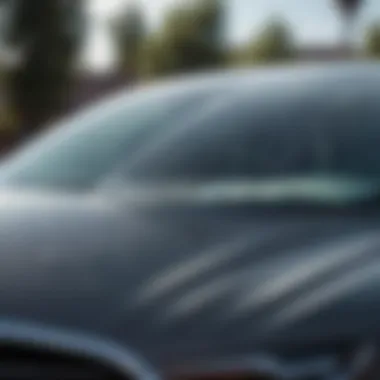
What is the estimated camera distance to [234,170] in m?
3.78

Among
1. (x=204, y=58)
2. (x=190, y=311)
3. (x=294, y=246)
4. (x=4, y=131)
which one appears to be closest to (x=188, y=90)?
(x=294, y=246)

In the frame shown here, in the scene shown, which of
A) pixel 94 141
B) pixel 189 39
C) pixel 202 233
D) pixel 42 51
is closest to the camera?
pixel 202 233

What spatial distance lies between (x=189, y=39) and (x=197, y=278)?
4898 cm

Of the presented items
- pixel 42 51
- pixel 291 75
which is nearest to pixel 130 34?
pixel 42 51

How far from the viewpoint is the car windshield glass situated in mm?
4043

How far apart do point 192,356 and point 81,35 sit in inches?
1602

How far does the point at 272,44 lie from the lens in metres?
63.5

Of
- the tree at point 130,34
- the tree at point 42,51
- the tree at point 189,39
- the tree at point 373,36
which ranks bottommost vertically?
the tree at point 42,51

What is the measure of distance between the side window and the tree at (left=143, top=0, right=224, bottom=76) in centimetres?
4453

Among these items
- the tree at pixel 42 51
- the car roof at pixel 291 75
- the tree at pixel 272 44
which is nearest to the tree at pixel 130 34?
the tree at pixel 272 44

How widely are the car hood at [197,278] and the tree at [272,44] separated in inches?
2280

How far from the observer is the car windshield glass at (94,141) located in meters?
4.04

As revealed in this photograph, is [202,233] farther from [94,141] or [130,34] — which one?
[130,34]

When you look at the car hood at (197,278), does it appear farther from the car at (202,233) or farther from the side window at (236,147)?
the side window at (236,147)
